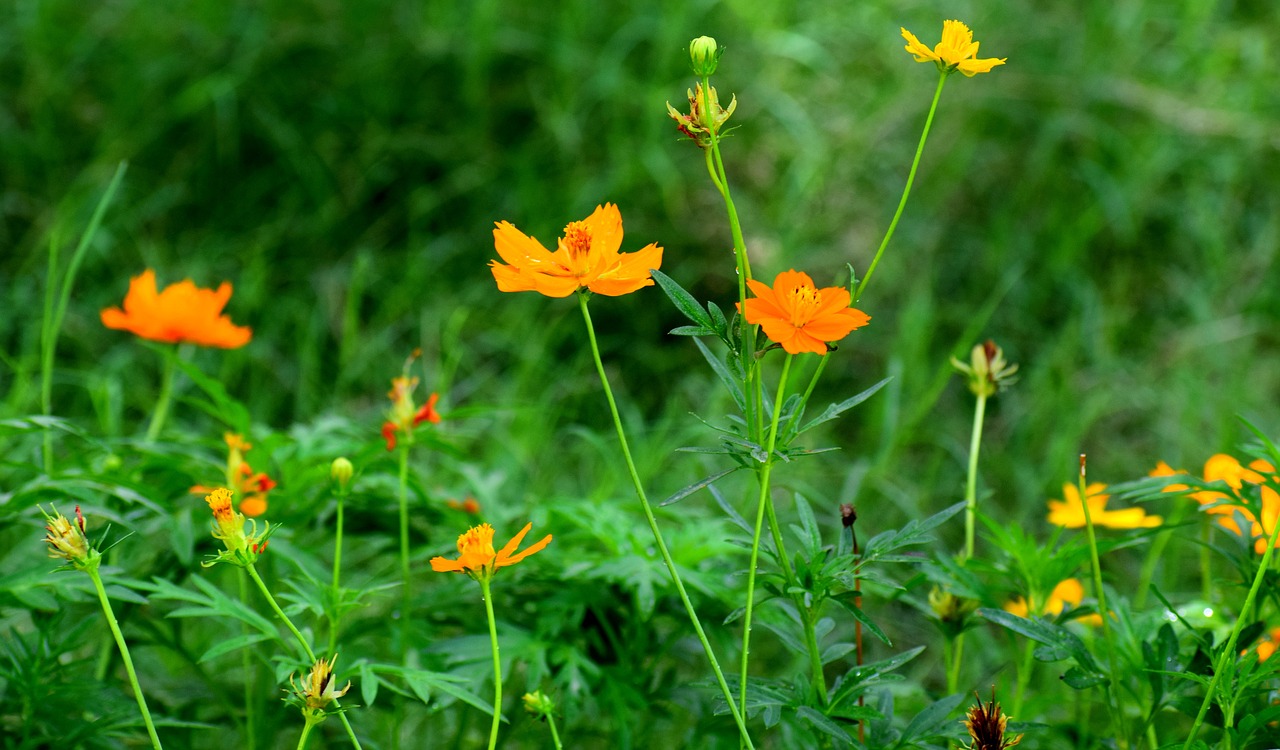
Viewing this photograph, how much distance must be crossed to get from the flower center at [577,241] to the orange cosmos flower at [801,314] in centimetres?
10

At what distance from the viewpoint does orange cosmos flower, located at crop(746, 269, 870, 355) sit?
0.67 meters

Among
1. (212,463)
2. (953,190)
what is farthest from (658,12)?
(212,463)

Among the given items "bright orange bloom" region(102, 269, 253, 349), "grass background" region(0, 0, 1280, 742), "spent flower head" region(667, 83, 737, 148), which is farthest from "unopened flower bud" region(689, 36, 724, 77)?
"grass background" region(0, 0, 1280, 742)

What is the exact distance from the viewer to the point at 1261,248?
86.0 inches

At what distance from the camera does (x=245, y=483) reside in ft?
3.15

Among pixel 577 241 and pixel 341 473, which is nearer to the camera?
pixel 577 241

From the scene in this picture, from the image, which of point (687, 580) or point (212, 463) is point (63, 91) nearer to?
point (212, 463)

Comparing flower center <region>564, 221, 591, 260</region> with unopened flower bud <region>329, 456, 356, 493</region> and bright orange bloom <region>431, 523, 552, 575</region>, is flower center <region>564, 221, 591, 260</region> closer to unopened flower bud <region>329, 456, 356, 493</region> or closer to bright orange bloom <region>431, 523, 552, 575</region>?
bright orange bloom <region>431, 523, 552, 575</region>

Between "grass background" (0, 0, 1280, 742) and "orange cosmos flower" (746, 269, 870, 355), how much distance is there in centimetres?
130

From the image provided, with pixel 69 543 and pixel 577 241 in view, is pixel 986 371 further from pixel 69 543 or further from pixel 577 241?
pixel 69 543

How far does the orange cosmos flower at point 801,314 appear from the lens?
67 cm

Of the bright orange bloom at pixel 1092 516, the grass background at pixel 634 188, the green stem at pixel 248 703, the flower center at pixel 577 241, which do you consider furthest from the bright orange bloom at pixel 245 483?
the grass background at pixel 634 188

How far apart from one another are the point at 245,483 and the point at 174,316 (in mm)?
243

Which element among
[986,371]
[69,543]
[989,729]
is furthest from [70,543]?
[986,371]
